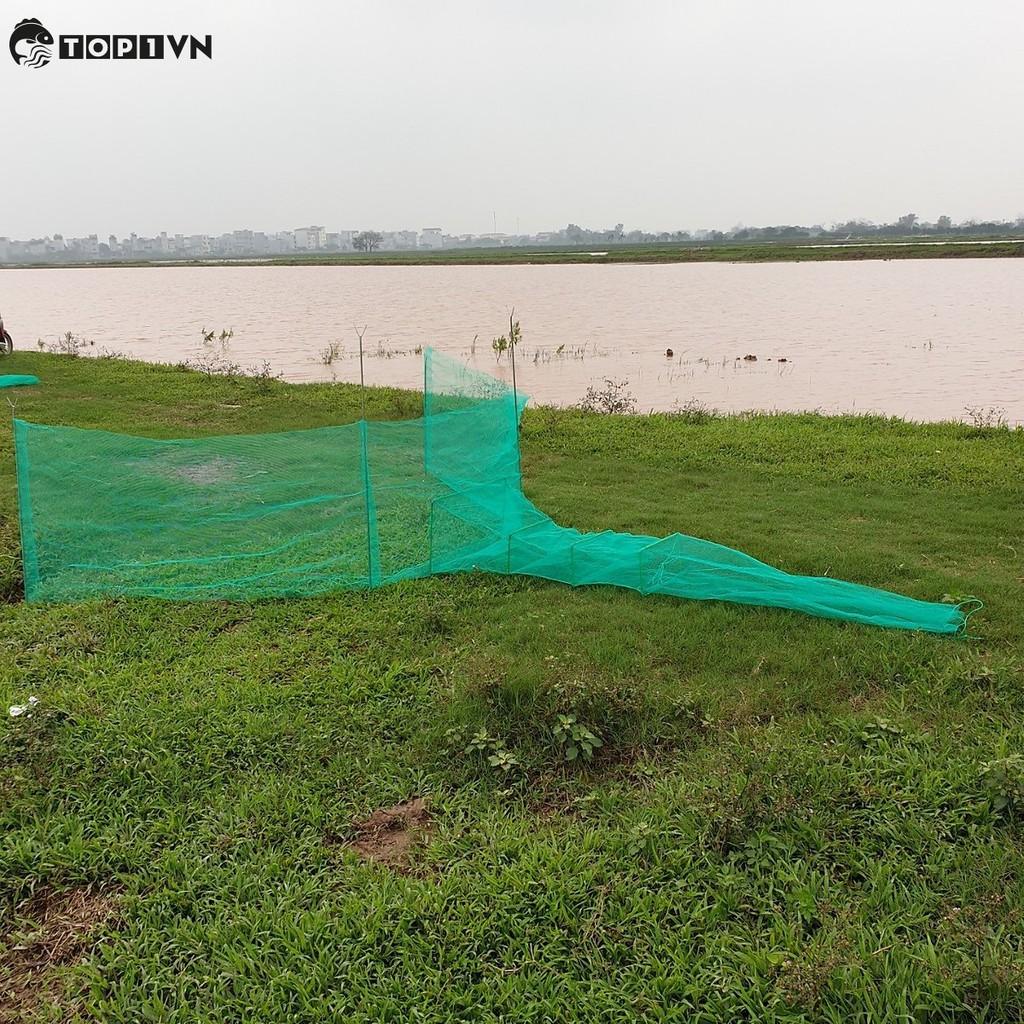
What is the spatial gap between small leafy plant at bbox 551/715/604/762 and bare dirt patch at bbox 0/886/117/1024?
1722 millimetres

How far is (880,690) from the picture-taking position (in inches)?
158

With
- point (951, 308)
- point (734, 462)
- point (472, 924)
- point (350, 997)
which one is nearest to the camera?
point (350, 997)

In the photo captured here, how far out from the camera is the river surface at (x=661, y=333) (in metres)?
15.8

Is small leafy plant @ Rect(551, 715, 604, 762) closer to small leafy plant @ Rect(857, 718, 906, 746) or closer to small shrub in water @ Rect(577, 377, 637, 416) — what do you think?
small leafy plant @ Rect(857, 718, 906, 746)

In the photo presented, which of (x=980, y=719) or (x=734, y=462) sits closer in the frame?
(x=980, y=719)

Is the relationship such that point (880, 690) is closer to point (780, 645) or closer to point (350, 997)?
point (780, 645)

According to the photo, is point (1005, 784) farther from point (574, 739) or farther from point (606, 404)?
point (606, 404)

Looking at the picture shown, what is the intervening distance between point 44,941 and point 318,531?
3733 millimetres

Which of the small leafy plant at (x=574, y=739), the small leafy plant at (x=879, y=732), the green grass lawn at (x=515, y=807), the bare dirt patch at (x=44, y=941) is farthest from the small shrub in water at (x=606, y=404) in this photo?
the bare dirt patch at (x=44, y=941)

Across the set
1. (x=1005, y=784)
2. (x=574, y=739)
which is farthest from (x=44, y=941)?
(x=1005, y=784)

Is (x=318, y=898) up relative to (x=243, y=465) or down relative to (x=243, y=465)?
down

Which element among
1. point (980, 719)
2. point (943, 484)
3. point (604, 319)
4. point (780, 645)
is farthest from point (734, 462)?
point (604, 319)

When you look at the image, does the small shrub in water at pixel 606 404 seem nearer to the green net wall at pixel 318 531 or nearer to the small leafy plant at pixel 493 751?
the green net wall at pixel 318 531

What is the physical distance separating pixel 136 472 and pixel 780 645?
5093 mm
